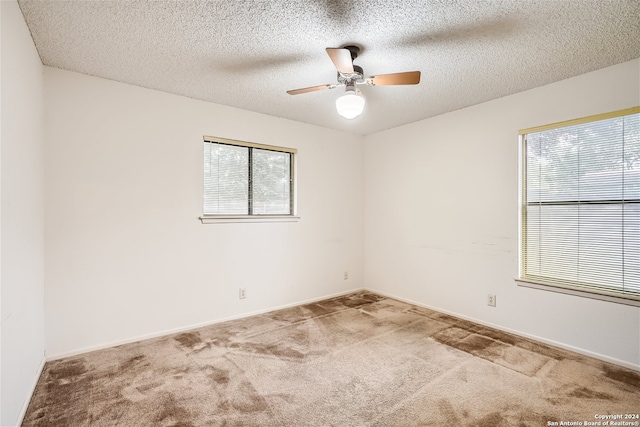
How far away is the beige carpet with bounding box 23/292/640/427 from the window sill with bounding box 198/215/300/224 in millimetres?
1176

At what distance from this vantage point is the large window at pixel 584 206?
2.49 m

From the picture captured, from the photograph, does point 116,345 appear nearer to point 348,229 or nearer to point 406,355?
point 406,355

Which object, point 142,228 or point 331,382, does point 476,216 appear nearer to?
point 331,382

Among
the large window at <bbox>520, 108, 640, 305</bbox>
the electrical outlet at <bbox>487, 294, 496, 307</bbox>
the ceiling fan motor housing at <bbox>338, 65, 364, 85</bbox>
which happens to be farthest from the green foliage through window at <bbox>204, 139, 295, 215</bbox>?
the large window at <bbox>520, 108, 640, 305</bbox>

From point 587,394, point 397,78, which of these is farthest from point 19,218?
point 587,394

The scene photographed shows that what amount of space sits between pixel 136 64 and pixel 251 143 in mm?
1423

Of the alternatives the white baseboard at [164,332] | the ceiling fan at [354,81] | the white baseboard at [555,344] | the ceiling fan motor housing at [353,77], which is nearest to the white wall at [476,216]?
the white baseboard at [555,344]

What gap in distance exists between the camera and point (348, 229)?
4711mm

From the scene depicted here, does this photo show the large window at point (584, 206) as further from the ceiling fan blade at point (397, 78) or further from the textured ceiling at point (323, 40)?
the ceiling fan blade at point (397, 78)

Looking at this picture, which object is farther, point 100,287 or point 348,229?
point 348,229

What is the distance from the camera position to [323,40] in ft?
7.14

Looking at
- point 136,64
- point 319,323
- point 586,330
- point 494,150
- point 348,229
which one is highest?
point 136,64

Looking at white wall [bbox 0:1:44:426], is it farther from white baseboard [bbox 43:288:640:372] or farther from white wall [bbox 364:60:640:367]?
white wall [bbox 364:60:640:367]

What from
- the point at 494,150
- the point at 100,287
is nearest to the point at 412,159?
the point at 494,150
